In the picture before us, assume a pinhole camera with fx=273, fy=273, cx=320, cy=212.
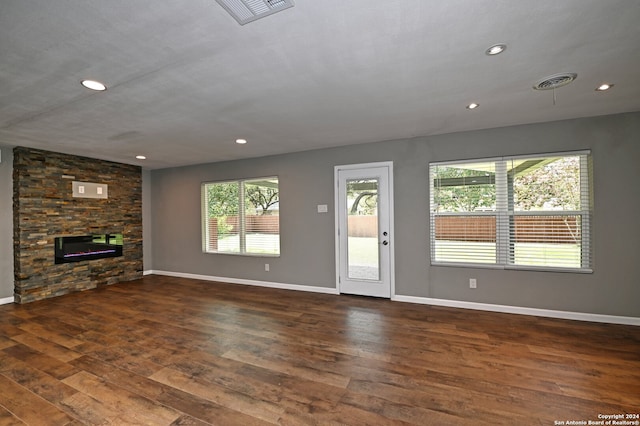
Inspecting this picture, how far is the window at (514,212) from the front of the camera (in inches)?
135

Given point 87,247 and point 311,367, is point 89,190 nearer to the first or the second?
point 87,247

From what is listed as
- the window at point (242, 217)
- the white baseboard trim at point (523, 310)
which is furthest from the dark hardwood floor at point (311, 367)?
the window at point (242, 217)

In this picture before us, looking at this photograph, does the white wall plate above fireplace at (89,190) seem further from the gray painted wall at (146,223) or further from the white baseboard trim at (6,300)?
the white baseboard trim at (6,300)

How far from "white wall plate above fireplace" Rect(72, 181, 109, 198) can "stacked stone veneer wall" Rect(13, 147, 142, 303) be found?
7cm

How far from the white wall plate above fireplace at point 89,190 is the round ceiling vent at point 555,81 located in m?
7.06

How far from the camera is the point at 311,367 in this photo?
241cm

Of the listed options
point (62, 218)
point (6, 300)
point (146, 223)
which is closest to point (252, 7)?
point (62, 218)

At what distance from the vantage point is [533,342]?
2.83 m

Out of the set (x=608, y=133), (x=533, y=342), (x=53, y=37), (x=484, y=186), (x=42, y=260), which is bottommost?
(x=533, y=342)

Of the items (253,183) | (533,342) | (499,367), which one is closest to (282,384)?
(499,367)

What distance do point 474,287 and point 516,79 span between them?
2.70m

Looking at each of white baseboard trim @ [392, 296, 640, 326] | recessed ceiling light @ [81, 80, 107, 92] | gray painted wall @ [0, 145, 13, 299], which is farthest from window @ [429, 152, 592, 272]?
gray painted wall @ [0, 145, 13, 299]

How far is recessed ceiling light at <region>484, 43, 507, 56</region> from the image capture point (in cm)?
188

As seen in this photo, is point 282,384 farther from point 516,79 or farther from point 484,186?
point 484,186
